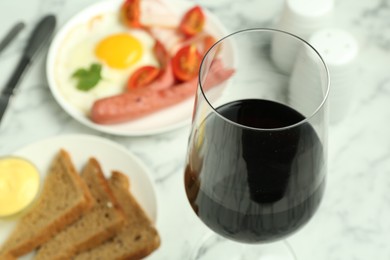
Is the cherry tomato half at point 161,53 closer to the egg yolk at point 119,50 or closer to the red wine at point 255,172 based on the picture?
the egg yolk at point 119,50

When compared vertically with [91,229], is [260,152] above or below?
above

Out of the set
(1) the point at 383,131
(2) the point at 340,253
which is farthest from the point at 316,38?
(2) the point at 340,253

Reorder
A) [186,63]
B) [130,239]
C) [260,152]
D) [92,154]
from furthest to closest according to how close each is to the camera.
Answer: [186,63] < [92,154] < [130,239] < [260,152]

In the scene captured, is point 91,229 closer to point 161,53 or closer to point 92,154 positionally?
point 92,154

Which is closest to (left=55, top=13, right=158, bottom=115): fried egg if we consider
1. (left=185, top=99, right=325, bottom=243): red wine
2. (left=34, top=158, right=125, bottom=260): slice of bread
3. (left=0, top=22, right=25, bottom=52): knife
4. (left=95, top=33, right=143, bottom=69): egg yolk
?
(left=95, top=33, right=143, bottom=69): egg yolk

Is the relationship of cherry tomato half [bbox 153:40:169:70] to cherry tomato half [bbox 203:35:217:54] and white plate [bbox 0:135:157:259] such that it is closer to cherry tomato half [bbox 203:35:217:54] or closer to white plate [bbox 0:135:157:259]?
cherry tomato half [bbox 203:35:217:54]

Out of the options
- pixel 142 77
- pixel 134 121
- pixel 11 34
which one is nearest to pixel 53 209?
pixel 134 121
